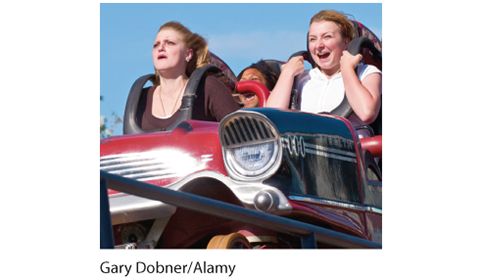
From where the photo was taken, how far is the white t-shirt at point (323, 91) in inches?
112

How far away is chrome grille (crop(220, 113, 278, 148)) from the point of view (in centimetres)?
192

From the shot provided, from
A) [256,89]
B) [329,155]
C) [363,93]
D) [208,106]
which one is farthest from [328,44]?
[329,155]

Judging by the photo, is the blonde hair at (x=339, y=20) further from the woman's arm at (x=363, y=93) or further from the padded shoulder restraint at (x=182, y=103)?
the padded shoulder restraint at (x=182, y=103)

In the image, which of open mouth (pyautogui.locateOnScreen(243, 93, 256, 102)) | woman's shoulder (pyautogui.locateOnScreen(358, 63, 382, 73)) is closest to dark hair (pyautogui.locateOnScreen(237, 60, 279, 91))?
open mouth (pyautogui.locateOnScreen(243, 93, 256, 102))

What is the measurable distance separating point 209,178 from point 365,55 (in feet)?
4.98

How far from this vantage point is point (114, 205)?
1.92 m

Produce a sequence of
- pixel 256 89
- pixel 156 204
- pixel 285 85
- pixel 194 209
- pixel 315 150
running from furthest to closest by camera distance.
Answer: pixel 256 89
pixel 285 85
pixel 315 150
pixel 156 204
pixel 194 209

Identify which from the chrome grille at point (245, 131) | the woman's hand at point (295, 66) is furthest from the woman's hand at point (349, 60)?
the chrome grille at point (245, 131)

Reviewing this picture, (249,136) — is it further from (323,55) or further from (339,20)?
(339,20)

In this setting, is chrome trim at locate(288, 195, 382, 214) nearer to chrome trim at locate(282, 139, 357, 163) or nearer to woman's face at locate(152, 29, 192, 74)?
chrome trim at locate(282, 139, 357, 163)

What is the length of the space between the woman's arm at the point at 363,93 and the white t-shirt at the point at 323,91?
32 mm

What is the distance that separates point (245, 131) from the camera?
1.94m

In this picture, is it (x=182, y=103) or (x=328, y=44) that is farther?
(x=328, y=44)

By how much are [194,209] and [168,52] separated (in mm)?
1724
